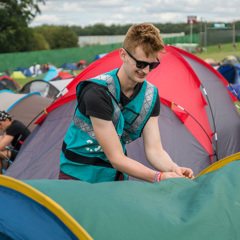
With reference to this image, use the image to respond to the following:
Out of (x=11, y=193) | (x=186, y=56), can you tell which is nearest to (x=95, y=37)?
(x=186, y=56)

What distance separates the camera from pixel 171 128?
364 centimetres

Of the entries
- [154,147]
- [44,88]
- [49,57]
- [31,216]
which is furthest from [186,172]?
[49,57]

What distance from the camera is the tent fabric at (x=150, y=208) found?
4.09 feet

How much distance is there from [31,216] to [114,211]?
10.2 inches

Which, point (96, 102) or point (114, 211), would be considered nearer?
point (114, 211)

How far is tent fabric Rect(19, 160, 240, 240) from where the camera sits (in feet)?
4.09

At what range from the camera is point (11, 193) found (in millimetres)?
1247

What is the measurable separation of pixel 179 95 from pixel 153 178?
2337mm

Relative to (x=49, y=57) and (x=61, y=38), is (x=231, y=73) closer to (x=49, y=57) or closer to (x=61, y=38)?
(x=49, y=57)

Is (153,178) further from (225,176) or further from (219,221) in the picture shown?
(219,221)

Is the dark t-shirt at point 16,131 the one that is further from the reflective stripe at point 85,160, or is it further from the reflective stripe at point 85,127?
the reflective stripe at point 85,127

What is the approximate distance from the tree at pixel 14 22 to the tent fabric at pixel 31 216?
97.1ft

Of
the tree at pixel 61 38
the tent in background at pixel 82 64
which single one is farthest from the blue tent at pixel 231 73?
the tree at pixel 61 38

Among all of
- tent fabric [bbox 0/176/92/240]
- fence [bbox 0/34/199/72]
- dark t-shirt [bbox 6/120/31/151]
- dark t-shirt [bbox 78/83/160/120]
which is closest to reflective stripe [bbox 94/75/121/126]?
dark t-shirt [bbox 78/83/160/120]
